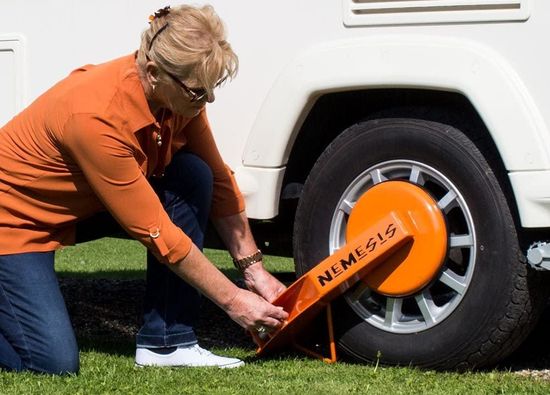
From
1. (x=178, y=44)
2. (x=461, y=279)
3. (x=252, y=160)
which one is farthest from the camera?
(x=252, y=160)

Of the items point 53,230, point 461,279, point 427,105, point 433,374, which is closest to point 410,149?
point 427,105

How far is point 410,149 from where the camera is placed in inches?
154

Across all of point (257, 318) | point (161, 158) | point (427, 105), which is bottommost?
point (257, 318)

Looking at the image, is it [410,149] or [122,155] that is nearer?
[122,155]

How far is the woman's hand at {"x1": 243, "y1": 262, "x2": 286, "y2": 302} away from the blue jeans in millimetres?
213

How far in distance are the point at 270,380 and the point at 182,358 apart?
47 centimetres

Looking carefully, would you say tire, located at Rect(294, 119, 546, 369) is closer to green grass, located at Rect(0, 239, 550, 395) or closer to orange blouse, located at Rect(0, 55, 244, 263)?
green grass, located at Rect(0, 239, 550, 395)

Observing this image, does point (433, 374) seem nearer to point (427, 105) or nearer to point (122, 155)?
point (427, 105)

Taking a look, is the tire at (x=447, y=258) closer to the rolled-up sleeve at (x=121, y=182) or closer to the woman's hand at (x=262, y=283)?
the woman's hand at (x=262, y=283)

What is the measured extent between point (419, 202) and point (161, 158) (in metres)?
0.90

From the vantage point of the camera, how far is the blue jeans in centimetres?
395

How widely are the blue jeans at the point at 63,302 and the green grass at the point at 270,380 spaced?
0.10 m

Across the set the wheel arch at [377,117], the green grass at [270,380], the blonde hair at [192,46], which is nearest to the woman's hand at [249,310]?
the green grass at [270,380]

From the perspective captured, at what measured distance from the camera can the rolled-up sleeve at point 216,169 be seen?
4.08m
